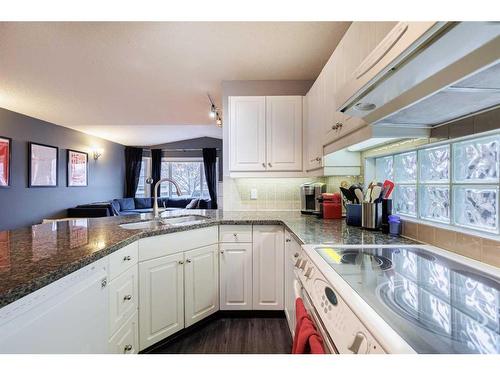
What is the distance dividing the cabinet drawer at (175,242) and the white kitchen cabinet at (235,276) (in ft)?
0.62

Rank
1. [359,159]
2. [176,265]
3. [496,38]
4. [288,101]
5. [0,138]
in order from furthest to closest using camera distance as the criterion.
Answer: [0,138] → [288,101] → [359,159] → [176,265] → [496,38]

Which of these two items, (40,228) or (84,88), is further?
(84,88)

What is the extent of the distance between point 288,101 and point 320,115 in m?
0.59

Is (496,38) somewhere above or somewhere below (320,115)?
below

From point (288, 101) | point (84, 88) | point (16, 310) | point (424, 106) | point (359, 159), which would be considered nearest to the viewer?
point (16, 310)

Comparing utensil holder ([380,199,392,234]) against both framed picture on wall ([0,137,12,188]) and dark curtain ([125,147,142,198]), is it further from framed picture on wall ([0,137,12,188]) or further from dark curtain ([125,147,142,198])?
dark curtain ([125,147,142,198])

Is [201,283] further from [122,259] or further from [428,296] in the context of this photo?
[428,296]

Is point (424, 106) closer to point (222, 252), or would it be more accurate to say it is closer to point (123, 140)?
point (222, 252)

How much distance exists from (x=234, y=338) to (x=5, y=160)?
A: 4450 millimetres

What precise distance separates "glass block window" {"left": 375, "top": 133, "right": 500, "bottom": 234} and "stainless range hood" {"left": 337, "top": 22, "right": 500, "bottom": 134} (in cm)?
19

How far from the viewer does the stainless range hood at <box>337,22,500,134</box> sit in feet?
2.08

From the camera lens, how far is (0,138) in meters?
3.84

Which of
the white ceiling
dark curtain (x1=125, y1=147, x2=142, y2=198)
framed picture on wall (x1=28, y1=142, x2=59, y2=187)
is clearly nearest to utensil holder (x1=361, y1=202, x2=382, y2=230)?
the white ceiling
